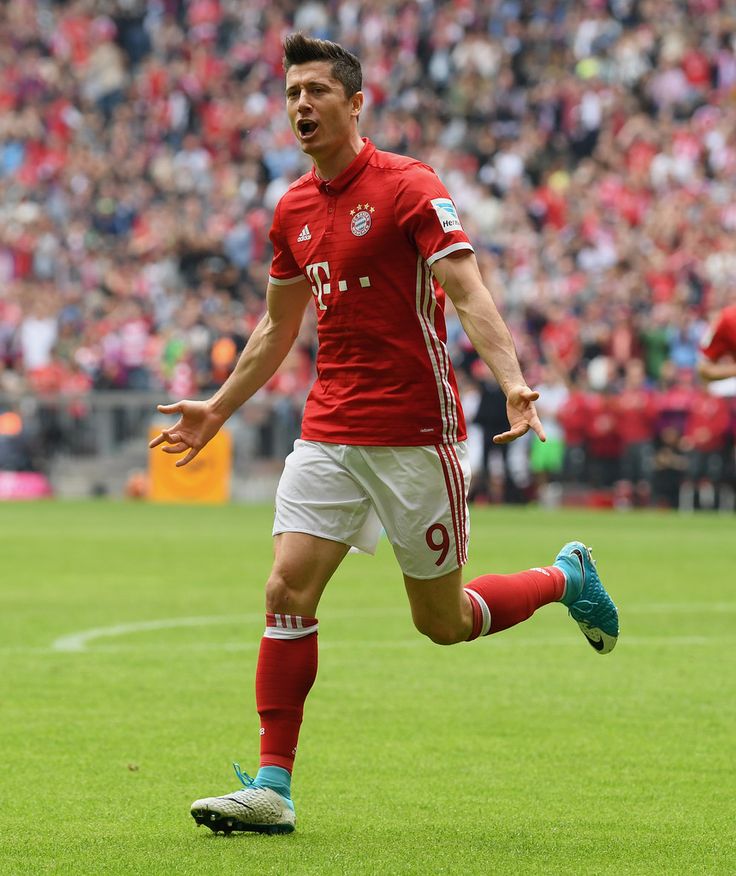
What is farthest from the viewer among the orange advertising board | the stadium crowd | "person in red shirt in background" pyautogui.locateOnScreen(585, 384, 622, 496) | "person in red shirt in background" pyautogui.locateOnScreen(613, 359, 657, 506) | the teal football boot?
the orange advertising board

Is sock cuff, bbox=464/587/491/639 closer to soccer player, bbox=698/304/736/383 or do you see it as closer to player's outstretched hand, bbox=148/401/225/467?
player's outstretched hand, bbox=148/401/225/467

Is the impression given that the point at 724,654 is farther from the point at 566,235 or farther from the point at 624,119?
the point at 624,119

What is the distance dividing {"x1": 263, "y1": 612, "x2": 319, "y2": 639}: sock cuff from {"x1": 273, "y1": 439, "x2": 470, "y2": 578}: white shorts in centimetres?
28

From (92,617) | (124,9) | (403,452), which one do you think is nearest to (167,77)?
(124,9)

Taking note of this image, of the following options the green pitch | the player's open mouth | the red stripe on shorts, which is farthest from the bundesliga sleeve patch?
the green pitch

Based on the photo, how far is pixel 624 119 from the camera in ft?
96.6

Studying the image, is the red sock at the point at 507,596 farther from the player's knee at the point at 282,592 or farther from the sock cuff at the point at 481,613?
the player's knee at the point at 282,592

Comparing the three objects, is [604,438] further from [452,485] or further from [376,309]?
[376,309]

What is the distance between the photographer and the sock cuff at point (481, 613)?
21.0 feet

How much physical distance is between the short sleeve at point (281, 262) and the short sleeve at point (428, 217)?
1.79ft

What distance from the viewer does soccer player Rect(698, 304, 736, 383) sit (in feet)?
32.3

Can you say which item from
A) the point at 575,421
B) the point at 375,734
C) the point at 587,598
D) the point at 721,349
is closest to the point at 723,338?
the point at 721,349

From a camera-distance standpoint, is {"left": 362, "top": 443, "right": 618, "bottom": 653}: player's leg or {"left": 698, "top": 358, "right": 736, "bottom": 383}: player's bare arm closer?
{"left": 362, "top": 443, "right": 618, "bottom": 653}: player's leg

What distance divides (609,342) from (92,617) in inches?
592
